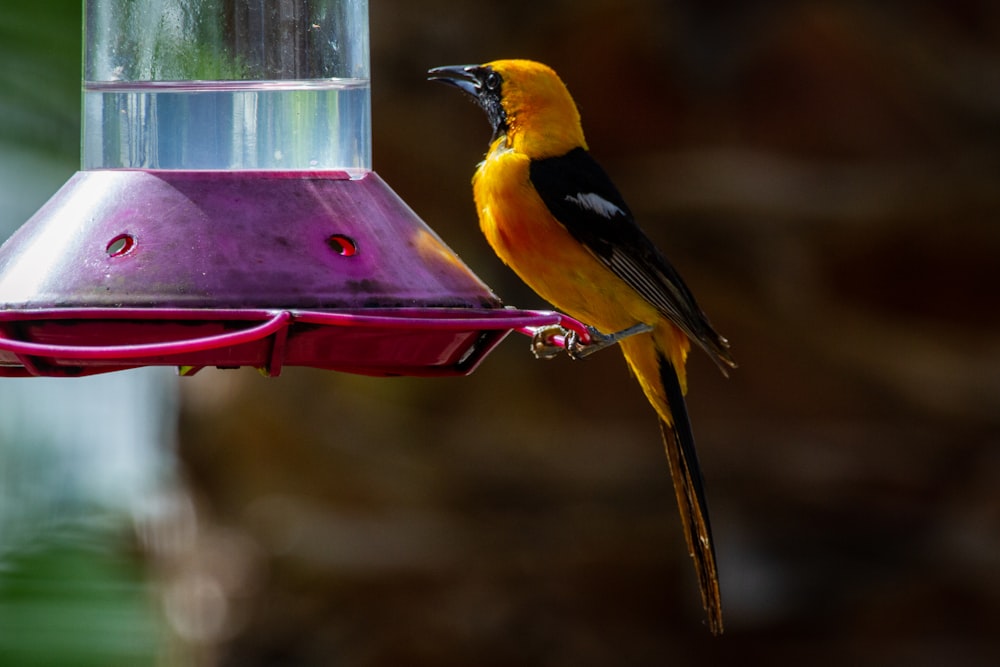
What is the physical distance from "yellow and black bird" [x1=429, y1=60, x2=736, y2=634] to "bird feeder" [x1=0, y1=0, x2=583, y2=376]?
2.26ft

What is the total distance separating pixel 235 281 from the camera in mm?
2742

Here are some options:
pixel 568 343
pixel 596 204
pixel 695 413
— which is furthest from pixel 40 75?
pixel 568 343

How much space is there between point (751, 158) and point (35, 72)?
2.78 meters

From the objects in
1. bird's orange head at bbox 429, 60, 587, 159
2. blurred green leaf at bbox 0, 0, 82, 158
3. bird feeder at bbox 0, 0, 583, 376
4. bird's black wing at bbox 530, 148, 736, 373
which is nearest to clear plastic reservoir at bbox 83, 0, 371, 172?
bird feeder at bbox 0, 0, 583, 376

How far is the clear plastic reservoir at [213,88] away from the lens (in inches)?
127

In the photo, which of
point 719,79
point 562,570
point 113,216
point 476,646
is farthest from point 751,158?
point 113,216

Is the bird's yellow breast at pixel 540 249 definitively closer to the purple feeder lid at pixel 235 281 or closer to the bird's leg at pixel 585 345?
the bird's leg at pixel 585 345

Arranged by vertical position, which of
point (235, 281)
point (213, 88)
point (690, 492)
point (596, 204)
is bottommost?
point (690, 492)

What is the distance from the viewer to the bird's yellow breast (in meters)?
4.22

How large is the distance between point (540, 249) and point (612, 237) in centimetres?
27

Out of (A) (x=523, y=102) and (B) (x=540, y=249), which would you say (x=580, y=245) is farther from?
(A) (x=523, y=102)

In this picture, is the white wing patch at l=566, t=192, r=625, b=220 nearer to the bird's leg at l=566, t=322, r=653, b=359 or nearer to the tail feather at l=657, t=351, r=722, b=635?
the tail feather at l=657, t=351, r=722, b=635

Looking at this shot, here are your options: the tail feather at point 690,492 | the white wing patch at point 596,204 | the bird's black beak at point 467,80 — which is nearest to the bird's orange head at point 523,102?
the bird's black beak at point 467,80

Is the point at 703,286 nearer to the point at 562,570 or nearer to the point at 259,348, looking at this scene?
the point at 562,570
